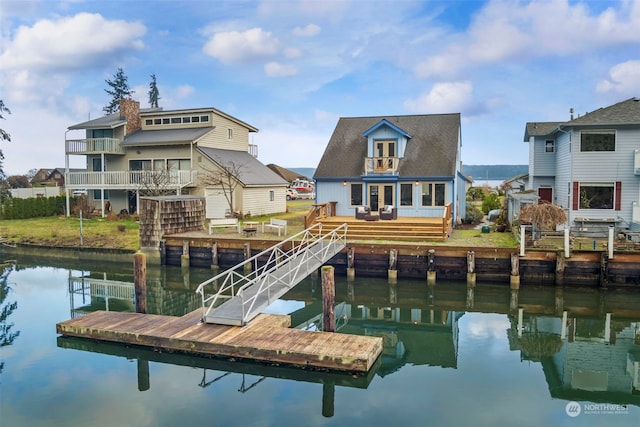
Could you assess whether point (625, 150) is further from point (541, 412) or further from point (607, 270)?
point (541, 412)

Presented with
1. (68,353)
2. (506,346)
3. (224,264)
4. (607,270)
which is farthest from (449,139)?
(68,353)

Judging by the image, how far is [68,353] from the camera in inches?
525

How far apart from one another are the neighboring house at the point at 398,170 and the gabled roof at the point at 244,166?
7.34m

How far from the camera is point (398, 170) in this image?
2627 centimetres

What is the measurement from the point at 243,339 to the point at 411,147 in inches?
699

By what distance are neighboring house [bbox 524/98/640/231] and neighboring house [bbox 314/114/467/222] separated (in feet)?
17.7

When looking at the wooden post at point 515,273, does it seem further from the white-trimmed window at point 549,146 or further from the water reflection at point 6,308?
the water reflection at point 6,308

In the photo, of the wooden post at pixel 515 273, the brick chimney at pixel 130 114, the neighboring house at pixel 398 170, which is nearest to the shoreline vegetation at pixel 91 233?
the neighboring house at pixel 398 170

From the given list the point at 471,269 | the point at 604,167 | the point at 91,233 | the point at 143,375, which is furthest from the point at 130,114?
the point at 604,167

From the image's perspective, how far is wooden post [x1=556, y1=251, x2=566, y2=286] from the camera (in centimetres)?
1847

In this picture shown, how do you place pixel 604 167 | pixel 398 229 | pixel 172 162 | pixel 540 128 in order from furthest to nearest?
pixel 172 162 < pixel 540 128 < pixel 398 229 < pixel 604 167

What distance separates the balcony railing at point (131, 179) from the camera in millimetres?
32094

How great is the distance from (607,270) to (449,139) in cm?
1150
